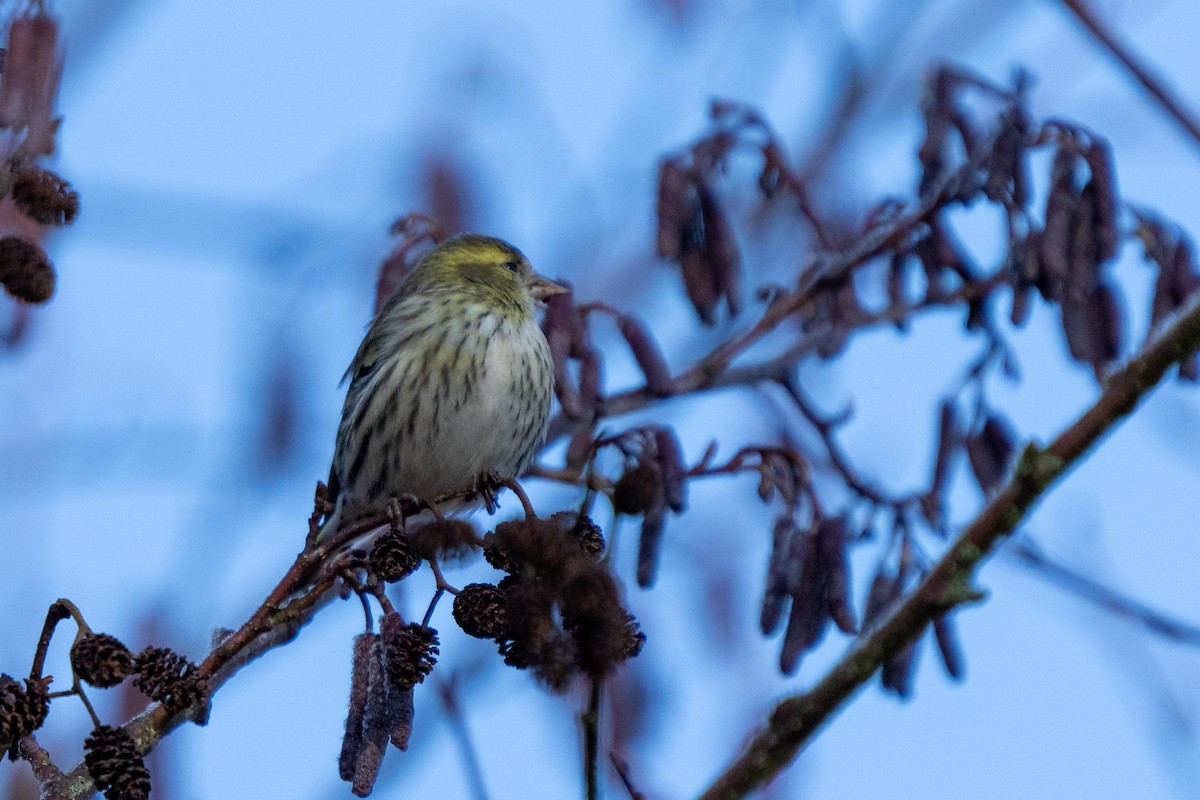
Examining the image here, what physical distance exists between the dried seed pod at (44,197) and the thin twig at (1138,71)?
1278mm

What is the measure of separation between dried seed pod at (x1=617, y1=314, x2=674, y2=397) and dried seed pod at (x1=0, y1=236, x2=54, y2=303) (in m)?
1.31

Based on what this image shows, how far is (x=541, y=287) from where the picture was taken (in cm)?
397

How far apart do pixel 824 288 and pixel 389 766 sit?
1.46 metres

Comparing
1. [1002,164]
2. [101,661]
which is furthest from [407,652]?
[1002,164]

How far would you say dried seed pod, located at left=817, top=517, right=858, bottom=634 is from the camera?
241cm

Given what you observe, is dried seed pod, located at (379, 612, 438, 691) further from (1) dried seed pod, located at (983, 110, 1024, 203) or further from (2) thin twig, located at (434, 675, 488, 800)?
(1) dried seed pod, located at (983, 110, 1024, 203)

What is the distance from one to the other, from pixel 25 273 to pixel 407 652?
67cm

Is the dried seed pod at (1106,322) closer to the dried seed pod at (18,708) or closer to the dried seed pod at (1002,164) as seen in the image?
the dried seed pod at (1002,164)

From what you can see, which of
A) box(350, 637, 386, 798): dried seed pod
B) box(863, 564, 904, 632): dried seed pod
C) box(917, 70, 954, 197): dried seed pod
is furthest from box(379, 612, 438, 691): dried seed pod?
box(917, 70, 954, 197): dried seed pod

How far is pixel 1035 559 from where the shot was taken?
2.64m

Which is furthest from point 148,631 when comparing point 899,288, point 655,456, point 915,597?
point 915,597

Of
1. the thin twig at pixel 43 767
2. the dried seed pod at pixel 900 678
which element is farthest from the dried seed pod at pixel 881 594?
the thin twig at pixel 43 767

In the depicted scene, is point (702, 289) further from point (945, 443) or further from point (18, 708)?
point (18, 708)

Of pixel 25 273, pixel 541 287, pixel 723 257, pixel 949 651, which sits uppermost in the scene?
pixel 541 287
